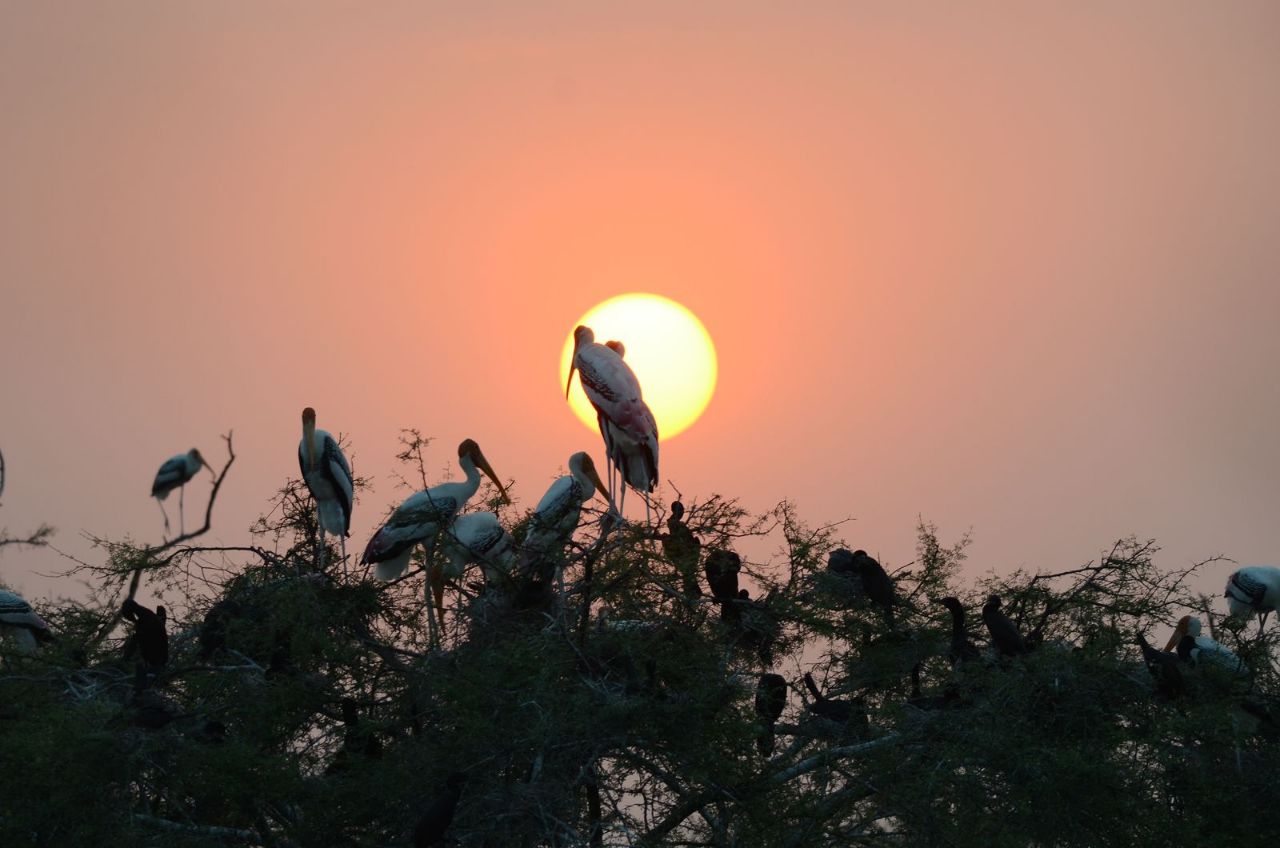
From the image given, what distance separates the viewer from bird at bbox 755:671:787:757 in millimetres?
9844

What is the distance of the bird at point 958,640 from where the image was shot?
1097 cm

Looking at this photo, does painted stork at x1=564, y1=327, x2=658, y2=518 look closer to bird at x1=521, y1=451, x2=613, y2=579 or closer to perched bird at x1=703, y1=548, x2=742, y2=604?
bird at x1=521, y1=451, x2=613, y2=579

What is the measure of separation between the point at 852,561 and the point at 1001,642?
1327 millimetres

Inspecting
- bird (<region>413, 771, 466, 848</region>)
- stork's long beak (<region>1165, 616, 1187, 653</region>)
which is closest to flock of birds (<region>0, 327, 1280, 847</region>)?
bird (<region>413, 771, 466, 848</region>)

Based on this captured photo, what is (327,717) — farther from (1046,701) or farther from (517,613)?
(1046,701)

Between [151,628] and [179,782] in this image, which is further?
[151,628]

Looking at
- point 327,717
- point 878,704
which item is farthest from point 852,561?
point 327,717

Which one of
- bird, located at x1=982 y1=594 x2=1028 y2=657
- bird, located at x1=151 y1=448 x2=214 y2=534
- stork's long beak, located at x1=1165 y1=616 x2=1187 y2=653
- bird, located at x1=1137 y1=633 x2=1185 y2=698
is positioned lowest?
bird, located at x1=1137 y1=633 x2=1185 y2=698

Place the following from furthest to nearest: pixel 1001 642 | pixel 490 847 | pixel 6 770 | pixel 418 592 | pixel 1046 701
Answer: pixel 418 592 < pixel 1001 642 < pixel 1046 701 < pixel 6 770 < pixel 490 847

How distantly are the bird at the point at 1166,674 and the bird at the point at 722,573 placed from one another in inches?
102

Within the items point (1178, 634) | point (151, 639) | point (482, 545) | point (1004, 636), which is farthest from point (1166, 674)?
point (1178, 634)

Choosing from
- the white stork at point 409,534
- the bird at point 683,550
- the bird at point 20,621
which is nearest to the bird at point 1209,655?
the bird at point 683,550

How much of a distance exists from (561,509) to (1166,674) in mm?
4197

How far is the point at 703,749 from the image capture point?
28.7ft
